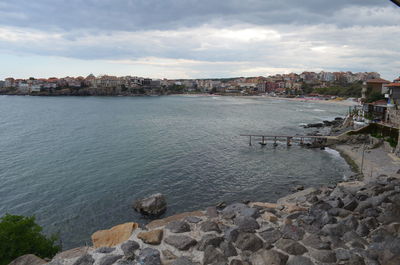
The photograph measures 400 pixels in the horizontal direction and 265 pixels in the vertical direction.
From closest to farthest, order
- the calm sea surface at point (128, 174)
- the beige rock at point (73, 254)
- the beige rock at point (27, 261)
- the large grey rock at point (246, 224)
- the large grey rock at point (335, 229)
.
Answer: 1. the beige rock at point (73, 254)
2. the beige rock at point (27, 261)
3. the large grey rock at point (335, 229)
4. the large grey rock at point (246, 224)
5. the calm sea surface at point (128, 174)

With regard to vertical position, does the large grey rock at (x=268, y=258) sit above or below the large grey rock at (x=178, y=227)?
above

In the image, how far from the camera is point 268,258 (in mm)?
6445

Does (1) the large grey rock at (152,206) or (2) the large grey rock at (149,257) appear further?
(1) the large grey rock at (152,206)

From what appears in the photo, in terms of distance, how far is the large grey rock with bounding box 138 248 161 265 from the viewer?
21.5 feet

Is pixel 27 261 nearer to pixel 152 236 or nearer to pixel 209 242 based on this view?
pixel 152 236

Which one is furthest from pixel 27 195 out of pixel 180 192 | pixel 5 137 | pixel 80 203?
pixel 5 137

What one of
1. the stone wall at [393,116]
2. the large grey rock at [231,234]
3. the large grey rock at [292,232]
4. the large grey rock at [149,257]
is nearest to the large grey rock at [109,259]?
the large grey rock at [149,257]

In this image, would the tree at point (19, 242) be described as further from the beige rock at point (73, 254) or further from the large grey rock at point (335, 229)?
the large grey rock at point (335, 229)

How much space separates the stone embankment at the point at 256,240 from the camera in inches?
258

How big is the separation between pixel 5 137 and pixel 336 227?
141 feet

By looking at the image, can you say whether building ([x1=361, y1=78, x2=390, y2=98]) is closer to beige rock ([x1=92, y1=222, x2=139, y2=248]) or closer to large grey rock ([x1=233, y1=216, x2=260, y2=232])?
large grey rock ([x1=233, y1=216, x2=260, y2=232])

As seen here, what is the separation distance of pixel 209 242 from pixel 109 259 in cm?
240

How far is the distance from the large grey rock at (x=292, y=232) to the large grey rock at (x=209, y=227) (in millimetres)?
1782

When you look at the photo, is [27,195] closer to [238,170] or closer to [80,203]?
[80,203]
